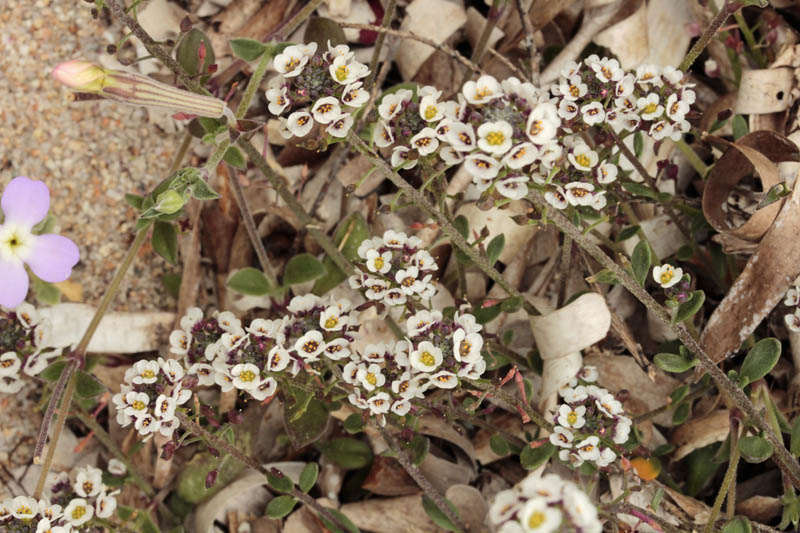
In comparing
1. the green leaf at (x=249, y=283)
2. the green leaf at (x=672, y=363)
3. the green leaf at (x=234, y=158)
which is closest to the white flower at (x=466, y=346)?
the green leaf at (x=672, y=363)

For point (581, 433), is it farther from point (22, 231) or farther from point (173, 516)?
point (22, 231)

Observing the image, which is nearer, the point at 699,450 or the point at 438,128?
the point at 438,128

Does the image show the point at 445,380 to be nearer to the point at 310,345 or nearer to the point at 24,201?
the point at 310,345

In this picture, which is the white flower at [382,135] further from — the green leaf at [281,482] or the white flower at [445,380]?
the green leaf at [281,482]

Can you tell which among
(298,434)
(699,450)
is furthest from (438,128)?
(699,450)

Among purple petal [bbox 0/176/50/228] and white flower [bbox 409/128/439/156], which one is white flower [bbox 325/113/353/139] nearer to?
white flower [bbox 409/128/439/156]

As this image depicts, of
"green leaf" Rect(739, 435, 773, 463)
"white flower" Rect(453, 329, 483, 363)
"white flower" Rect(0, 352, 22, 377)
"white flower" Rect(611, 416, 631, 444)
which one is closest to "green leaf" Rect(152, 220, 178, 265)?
"white flower" Rect(0, 352, 22, 377)
